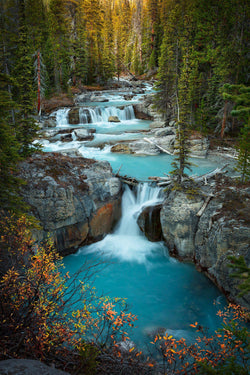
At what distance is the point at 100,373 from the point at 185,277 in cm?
756

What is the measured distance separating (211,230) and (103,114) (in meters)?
26.4

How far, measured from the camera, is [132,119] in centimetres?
3522

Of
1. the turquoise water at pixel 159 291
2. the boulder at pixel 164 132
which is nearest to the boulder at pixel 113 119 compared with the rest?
the boulder at pixel 164 132

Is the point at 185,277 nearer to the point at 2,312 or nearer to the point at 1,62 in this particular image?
the point at 2,312

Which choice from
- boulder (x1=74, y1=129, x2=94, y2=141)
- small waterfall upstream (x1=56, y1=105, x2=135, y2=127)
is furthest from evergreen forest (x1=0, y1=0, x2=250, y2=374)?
boulder (x1=74, y1=129, x2=94, y2=141)

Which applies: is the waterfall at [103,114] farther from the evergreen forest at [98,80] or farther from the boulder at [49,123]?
the evergreen forest at [98,80]

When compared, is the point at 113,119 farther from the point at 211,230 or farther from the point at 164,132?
the point at 211,230

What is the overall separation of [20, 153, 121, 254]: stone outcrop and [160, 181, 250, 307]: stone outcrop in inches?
145

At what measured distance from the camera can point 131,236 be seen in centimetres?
1477

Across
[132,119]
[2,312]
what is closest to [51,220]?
[2,312]

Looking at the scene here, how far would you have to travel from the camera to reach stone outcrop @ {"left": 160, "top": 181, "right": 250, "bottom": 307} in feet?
32.3

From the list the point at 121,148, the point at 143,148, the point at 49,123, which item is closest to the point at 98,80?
the point at 49,123

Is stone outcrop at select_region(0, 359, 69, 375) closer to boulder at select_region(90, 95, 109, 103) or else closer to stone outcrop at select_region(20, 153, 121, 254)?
stone outcrop at select_region(20, 153, 121, 254)

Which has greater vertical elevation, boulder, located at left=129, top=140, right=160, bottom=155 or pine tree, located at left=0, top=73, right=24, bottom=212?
pine tree, located at left=0, top=73, right=24, bottom=212
